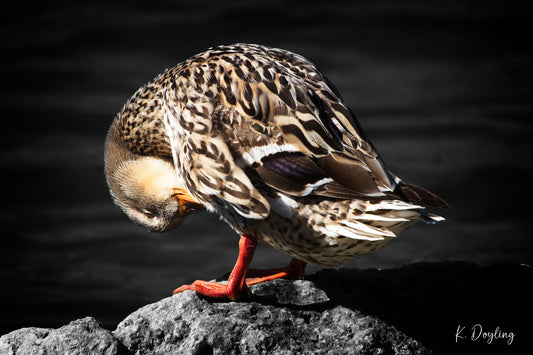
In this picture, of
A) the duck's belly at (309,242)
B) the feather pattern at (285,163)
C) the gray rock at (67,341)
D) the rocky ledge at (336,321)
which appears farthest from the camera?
the duck's belly at (309,242)

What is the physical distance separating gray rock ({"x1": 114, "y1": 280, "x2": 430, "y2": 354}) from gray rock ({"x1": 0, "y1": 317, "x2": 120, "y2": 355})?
16 cm

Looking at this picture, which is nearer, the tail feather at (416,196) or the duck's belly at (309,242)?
the tail feather at (416,196)

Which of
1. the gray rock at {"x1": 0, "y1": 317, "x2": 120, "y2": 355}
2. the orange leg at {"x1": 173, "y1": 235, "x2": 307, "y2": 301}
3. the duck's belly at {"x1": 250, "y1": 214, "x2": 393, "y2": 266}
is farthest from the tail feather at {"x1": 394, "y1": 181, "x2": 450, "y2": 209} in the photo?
the gray rock at {"x1": 0, "y1": 317, "x2": 120, "y2": 355}

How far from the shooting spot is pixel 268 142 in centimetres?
488

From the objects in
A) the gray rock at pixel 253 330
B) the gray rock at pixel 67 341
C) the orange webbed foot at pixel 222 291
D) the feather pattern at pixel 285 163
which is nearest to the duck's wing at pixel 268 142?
the feather pattern at pixel 285 163

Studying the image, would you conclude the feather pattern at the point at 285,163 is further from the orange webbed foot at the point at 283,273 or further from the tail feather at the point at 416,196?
the orange webbed foot at the point at 283,273

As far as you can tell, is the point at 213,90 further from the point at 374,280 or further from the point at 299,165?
the point at 374,280

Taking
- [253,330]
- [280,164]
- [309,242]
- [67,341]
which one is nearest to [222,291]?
[253,330]

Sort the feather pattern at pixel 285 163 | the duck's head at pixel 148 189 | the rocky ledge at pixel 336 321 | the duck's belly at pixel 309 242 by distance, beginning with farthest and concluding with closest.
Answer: the duck's head at pixel 148 189 → the duck's belly at pixel 309 242 → the feather pattern at pixel 285 163 → the rocky ledge at pixel 336 321

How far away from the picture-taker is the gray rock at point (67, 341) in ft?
14.6

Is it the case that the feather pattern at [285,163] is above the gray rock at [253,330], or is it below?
above

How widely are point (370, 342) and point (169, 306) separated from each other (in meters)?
1.10

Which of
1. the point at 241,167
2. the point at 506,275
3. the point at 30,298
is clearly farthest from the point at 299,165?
the point at 30,298

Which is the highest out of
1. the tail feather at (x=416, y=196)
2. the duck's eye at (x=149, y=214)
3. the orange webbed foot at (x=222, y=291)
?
the tail feather at (x=416, y=196)
